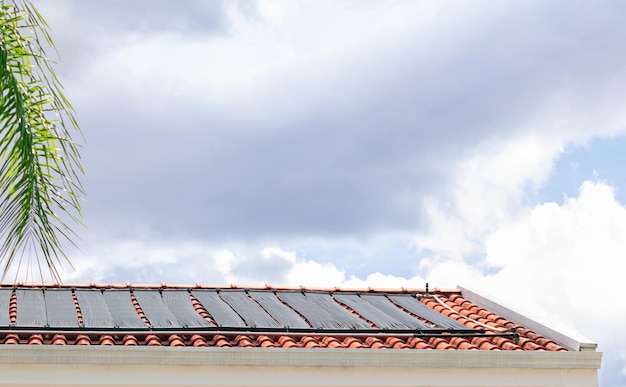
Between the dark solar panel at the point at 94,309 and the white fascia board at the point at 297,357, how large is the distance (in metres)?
1.38

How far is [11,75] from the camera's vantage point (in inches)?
408

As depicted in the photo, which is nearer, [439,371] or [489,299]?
[439,371]

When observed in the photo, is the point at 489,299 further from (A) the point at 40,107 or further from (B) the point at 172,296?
(A) the point at 40,107

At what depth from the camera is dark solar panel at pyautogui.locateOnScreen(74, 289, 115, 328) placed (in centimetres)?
1370

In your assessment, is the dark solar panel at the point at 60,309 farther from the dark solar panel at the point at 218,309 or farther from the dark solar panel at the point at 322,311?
the dark solar panel at the point at 322,311

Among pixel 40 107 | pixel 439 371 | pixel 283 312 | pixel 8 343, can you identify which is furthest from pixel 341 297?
pixel 40 107

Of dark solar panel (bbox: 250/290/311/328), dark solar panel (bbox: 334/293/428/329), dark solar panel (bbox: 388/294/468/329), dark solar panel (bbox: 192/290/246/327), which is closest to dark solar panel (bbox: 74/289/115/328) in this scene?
dark solar panel (bbox: 192/290/246/327)

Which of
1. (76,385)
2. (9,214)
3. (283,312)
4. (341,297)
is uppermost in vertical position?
(341,297)

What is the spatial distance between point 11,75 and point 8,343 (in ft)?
13.3

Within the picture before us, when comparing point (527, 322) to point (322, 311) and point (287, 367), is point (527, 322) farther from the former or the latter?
point (287, 367)

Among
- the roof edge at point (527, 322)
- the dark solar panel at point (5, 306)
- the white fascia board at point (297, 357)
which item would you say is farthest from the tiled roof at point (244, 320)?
the white fascia board at point (297, 357)

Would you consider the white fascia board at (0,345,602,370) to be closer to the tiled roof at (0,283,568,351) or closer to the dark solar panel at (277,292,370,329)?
the tiled roof at (0,283,568,351)

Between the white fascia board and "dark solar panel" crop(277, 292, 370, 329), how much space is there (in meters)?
1.59

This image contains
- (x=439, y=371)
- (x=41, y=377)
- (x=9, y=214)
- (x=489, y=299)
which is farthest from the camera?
(x=489, y=299)
